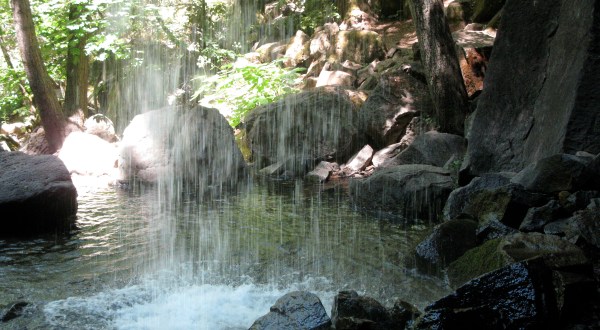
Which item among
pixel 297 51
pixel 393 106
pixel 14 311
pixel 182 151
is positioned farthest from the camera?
pixel 297 51

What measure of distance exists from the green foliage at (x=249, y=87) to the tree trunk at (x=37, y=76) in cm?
554

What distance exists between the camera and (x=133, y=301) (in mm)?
4859

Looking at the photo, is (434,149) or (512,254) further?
(434,149)

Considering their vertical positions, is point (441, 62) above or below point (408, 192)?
above

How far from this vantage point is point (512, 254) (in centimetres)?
405

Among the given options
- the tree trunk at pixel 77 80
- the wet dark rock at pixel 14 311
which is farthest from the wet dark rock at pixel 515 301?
the tree trunk at pixel 77 80

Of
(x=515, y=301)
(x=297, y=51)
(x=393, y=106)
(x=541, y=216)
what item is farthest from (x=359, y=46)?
(x=515, y=301)

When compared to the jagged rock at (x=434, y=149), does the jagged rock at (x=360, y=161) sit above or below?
below

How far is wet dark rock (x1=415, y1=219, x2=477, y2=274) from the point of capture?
18.5 feet

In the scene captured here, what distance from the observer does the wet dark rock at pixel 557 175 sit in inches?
200

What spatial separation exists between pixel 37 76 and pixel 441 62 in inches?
454

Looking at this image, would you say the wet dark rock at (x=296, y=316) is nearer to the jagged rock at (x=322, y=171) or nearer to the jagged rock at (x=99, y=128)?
the jagged rock at (x=322, y=171)

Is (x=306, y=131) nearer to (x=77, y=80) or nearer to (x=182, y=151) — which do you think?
(x=182, y=151)

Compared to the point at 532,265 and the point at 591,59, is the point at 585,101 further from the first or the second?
the point at 532,265
